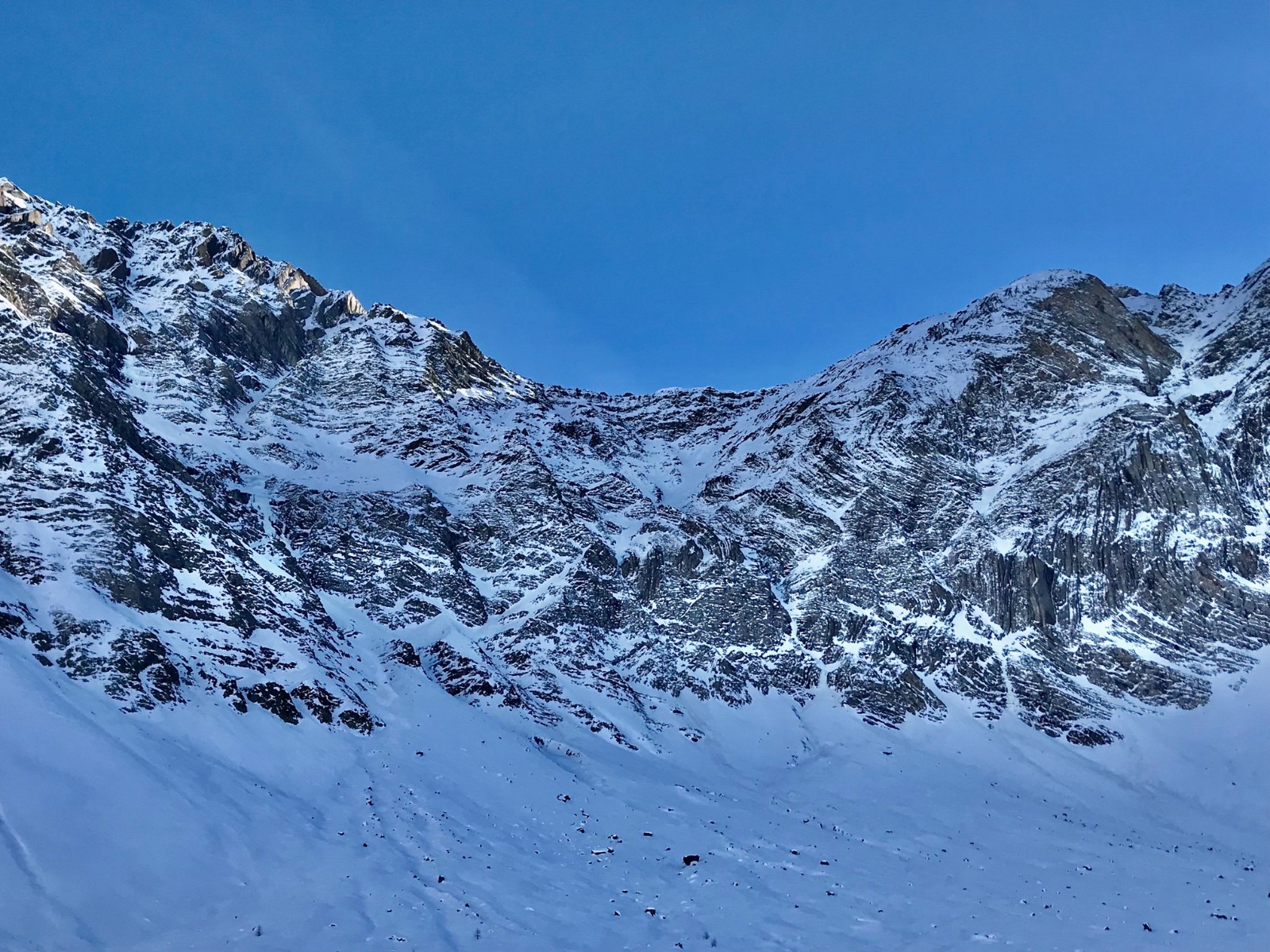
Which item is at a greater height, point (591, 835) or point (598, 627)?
point (598, 627)

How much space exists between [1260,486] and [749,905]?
74246mm

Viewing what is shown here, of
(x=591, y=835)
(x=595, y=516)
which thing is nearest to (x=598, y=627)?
(x=595, y=516)

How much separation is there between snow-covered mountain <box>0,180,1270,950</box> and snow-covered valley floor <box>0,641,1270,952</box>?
0.28 m

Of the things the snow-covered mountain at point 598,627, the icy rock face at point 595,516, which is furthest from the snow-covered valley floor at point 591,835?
the icy rock face at point 595,516

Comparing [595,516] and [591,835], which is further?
[595,516]

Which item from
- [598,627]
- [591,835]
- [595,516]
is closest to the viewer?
[591,835]

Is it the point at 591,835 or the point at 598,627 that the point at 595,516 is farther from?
the point at 591,835

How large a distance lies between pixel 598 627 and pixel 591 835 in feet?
104

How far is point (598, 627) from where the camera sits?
267ft

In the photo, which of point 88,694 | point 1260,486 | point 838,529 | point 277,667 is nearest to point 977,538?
point 838,529

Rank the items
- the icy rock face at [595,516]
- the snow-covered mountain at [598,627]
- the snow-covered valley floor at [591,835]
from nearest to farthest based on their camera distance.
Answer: the snow-covered valley floor at [591,835] → the snow-covered mountain at [598,627] → the icy rock face at [595,516]

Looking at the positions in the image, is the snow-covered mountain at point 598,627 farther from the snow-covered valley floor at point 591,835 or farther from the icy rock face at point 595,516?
the icy rock face at point 595,516

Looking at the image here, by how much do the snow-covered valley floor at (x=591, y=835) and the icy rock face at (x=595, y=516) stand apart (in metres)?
4.44

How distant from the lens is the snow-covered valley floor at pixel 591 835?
3628 cm
